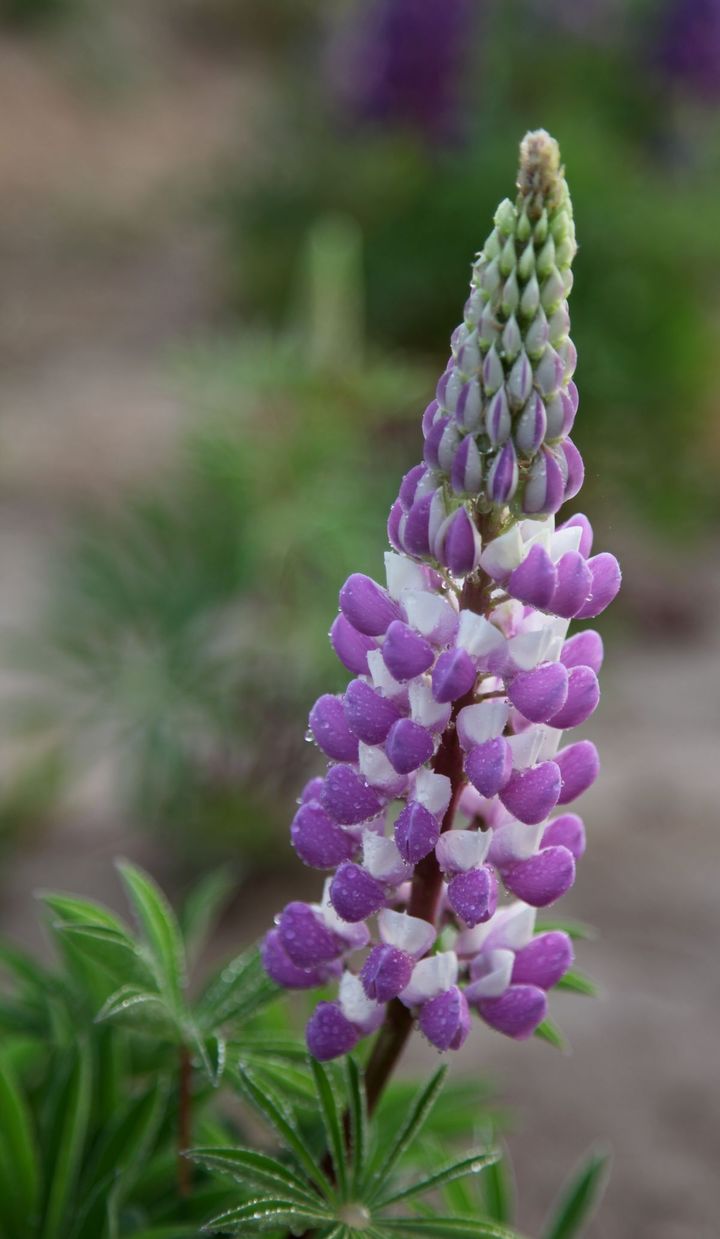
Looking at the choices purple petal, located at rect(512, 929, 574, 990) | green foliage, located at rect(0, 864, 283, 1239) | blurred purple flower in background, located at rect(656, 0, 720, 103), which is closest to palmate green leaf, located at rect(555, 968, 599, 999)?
purple petal, located at rect(512, 929, 574, 990)

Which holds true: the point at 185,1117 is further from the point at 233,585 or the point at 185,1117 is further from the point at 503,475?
the point at 233,585

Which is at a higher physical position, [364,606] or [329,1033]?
[364,606]

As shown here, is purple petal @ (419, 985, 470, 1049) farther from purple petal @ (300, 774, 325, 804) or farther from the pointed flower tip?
the pointed flower tip

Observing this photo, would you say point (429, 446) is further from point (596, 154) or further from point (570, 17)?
point (570, 17)

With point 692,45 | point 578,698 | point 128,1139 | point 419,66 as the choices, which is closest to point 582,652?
point 578,698

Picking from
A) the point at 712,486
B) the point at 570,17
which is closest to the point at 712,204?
the point at 712,486

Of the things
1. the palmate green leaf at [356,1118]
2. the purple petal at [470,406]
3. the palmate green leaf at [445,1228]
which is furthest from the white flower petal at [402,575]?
the palmate green leaf at [445,1228]
